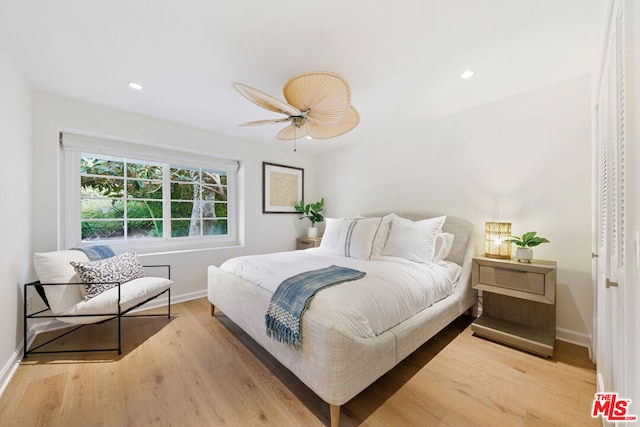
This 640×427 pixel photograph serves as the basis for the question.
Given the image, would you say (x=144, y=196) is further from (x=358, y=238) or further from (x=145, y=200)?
(x=358, y=238)

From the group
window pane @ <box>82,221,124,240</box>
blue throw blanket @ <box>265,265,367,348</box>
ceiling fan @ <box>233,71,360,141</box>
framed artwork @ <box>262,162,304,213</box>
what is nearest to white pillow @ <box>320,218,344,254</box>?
blue throw blanket @ <box>265,265,367,348</box>

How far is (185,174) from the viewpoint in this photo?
3467 millimetres

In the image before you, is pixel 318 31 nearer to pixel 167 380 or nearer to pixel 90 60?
pixel 90 60

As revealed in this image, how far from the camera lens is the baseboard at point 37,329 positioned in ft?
5.41

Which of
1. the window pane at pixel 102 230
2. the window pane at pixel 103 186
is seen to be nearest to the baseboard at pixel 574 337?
the window pane at pixel 102 230

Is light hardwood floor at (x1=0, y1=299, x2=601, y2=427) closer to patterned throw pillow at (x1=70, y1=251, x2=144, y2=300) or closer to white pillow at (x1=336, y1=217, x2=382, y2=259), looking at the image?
patterned throw pillow at (x1=70, y1=251, x2=144, y2=300)

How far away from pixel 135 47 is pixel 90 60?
0.48 metres

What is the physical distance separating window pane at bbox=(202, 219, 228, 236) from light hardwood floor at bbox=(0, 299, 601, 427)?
172 cm

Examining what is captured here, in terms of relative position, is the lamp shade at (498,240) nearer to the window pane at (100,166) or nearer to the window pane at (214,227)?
the window pane at (214,227)

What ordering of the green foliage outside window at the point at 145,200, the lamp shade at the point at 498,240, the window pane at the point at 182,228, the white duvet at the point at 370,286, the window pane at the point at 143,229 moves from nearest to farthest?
the white duvet at the point at 370,286
the lamp shade at the point at 498,240
the green foliage outside window at the point at 145,200
the window pane at the point at 143,229
the window pane at the point at 182,228

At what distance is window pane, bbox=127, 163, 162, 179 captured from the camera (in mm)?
3062

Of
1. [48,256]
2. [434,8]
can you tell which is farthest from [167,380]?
[434,8]

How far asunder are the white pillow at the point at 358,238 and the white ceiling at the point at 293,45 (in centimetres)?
135

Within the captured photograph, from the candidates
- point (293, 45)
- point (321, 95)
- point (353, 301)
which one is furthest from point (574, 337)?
point (293, 45)
